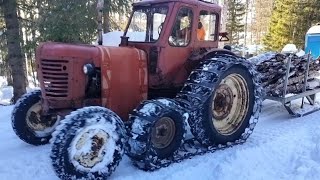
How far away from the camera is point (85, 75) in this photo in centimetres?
472

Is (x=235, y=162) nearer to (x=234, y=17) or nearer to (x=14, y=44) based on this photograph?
(x=14, y=44)

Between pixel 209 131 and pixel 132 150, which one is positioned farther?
pixel 209 131

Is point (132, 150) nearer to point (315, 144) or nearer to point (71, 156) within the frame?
point (71, 156)

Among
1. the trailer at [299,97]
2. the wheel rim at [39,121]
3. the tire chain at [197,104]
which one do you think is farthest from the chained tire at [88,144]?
the trailer at [299,97]

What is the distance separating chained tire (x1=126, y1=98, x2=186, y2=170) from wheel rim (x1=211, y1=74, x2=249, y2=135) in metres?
1.01

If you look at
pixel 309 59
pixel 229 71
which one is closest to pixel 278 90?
pixel 309 59

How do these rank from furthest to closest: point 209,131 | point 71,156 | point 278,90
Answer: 1. point 278,90
2. point 209,131
3. point 71,156

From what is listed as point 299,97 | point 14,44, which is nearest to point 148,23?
point 299,97

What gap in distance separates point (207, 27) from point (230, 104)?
1350 millimetres

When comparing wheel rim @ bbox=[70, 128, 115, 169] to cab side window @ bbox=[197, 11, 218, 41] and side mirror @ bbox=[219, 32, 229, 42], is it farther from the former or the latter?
side mirror @ bbox=[219, 32, 229, 42]

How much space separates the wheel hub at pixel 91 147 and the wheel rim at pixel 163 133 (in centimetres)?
72

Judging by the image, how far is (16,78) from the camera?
11344 mm

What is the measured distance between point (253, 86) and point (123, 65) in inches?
91.6

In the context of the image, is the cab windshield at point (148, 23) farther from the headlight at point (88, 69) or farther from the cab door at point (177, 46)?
the headlight at point (88, 69)
